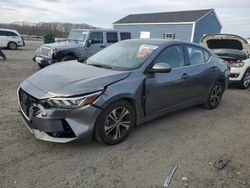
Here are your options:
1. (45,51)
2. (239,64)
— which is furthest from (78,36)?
(239,64)

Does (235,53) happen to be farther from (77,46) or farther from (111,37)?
(77,46)

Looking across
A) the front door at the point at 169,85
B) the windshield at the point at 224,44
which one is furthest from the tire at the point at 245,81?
the front door at the point at 169,85

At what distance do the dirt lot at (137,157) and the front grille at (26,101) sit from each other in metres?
0.48

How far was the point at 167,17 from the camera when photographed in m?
31.9

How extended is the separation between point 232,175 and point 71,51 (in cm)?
776

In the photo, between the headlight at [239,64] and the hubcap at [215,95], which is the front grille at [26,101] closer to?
the hubcap at [215,95]

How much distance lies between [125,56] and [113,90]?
1.10 m

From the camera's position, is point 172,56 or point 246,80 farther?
point 246,80

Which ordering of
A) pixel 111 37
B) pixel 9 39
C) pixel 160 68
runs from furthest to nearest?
pixel 9 39 → pixel 111 37 → pixel 160 68

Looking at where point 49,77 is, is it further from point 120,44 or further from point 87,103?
point 120,44

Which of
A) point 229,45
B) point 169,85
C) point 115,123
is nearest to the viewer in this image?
point 115,123

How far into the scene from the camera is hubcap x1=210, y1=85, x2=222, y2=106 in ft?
18.6

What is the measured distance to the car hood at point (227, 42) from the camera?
29.4 feet

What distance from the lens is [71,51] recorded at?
9.54m
